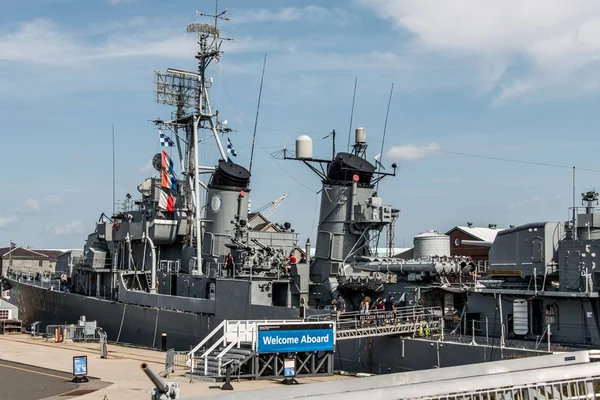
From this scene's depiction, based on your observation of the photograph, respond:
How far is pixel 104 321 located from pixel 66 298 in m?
4.09

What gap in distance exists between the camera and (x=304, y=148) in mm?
30422

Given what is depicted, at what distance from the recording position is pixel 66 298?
37.5 meters

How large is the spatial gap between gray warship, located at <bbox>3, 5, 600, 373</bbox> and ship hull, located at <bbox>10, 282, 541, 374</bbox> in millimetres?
48

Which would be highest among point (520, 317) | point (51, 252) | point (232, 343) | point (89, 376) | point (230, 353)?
point (51, 252)

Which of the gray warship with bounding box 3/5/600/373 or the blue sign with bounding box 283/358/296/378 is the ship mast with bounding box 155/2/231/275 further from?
the blue sign with bounding box 283/358/296/378

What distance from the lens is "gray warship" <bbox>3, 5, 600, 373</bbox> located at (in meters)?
20.3

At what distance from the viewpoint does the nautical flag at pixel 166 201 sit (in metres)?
34.6

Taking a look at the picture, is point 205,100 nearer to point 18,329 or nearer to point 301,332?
point 18,329

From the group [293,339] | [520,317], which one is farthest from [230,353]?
[520,317]

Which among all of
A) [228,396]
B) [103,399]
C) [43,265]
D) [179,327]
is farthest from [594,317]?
[43,265]

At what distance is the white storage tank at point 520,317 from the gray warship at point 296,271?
3cm

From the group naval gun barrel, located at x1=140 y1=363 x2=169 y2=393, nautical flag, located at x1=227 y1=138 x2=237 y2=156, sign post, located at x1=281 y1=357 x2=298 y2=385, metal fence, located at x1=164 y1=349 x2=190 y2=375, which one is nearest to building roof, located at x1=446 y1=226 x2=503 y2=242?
nautical flag, located at x1=227 y1=138 x2=237 y2=156

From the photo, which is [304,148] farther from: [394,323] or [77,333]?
[77,333]

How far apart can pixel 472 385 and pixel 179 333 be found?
2273cm
